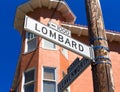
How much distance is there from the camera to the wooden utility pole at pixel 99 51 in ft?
18.0

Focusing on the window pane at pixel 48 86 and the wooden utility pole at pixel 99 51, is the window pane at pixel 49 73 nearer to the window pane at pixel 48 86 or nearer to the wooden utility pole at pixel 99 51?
the window pane at pixel 48 86

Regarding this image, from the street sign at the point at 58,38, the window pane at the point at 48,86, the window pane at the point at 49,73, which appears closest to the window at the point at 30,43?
the window pane at the point at 49,73

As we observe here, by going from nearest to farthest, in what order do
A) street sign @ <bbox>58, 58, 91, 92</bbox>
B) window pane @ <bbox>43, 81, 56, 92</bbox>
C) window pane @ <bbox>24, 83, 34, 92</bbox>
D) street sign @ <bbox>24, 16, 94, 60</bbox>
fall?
1. street sign @ <bbox>24, 16, 94, 60</bbox>
2. street sign @ <bbox>58, 58, 91, 92</bbox>
3. window pane @ <bbox>43, 81, 56, 92</bbox>
4. window pane @ <bbox>24, 83, 34, 92</bbox>

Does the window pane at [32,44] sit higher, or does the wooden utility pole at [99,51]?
the window pane at [32,44]

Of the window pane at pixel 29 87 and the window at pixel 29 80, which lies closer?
the window pane at pixel 29 87

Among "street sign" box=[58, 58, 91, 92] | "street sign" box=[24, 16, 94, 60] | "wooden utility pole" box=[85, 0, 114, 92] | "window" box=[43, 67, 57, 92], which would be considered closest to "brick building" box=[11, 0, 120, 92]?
"window" box=[43, 67, 57, 92]

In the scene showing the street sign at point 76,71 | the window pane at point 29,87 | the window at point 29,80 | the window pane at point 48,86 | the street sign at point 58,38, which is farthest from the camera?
the window at point 29,80

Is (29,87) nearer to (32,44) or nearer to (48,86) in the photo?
(48,86)

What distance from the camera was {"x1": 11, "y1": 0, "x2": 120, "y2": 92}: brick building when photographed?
51.5 feet

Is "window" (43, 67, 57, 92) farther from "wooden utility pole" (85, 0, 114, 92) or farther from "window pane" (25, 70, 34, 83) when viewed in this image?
"wooden utility pole" (85, 0, 114, 92)

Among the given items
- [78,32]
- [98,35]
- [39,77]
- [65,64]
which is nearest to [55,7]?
[78,32]

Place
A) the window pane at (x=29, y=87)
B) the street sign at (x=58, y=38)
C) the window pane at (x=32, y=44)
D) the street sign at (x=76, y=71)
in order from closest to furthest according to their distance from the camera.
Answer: the street sign at (x=58, y=38), the street sign at (x=76, y=71), the window pane at (x=29, y=87), the window pane at (x=32, y=44)

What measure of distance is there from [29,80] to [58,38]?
10.4m

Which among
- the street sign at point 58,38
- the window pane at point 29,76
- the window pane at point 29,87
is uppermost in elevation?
the window pane at point 29,76
